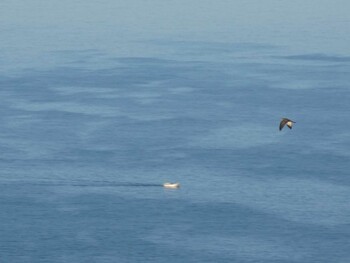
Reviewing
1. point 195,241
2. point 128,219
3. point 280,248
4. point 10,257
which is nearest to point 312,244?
point 280,248

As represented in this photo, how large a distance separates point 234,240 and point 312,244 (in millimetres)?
12086

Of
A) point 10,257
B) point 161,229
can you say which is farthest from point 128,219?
point 10,257

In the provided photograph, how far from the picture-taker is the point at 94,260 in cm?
18175

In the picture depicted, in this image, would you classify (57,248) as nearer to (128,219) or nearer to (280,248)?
(128,219)

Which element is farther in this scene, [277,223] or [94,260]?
[277,223]

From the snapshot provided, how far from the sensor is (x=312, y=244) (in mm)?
188750

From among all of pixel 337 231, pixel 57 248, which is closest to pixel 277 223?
pixel 337 231

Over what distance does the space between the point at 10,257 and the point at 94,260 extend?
43.0 feet

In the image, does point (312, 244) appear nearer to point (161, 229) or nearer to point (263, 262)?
point (263, 262)

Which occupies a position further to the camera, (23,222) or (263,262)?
(23,222)

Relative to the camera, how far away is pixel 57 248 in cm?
18688

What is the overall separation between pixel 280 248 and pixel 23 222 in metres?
41.6

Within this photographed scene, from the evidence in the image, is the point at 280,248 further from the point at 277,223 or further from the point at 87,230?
the point at 87,230

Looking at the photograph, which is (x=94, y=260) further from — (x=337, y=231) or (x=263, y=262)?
(x=337, y=231)
